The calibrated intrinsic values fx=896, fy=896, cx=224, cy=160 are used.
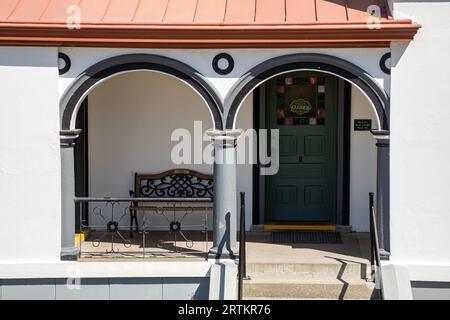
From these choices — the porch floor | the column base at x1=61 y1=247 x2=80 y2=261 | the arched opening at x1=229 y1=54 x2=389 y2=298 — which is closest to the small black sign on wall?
the arched opening at x1=229 y1=54 x2=389 y2=298

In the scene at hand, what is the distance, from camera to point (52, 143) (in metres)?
10.9

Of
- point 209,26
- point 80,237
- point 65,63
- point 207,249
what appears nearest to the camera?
point 209,26

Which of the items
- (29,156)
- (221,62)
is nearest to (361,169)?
(221,62)

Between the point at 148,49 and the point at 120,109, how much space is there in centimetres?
225

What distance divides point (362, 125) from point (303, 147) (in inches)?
35.4

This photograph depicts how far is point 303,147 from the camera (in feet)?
42.5

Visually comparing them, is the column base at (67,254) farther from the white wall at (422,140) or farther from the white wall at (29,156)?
the white wall at (422,140)

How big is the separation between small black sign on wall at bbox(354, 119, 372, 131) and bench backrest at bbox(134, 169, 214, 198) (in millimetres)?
2212

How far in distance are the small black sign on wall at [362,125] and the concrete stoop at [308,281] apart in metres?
2.53

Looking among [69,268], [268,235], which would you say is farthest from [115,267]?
[268,235]

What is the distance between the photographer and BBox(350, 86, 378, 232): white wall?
12836 mm

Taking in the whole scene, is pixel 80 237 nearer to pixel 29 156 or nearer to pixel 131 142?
pixel 29 156

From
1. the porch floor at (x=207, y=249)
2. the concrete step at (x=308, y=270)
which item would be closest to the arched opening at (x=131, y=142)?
the porch floor at (x=207, y=249)

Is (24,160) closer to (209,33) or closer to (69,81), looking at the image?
(69,81)
